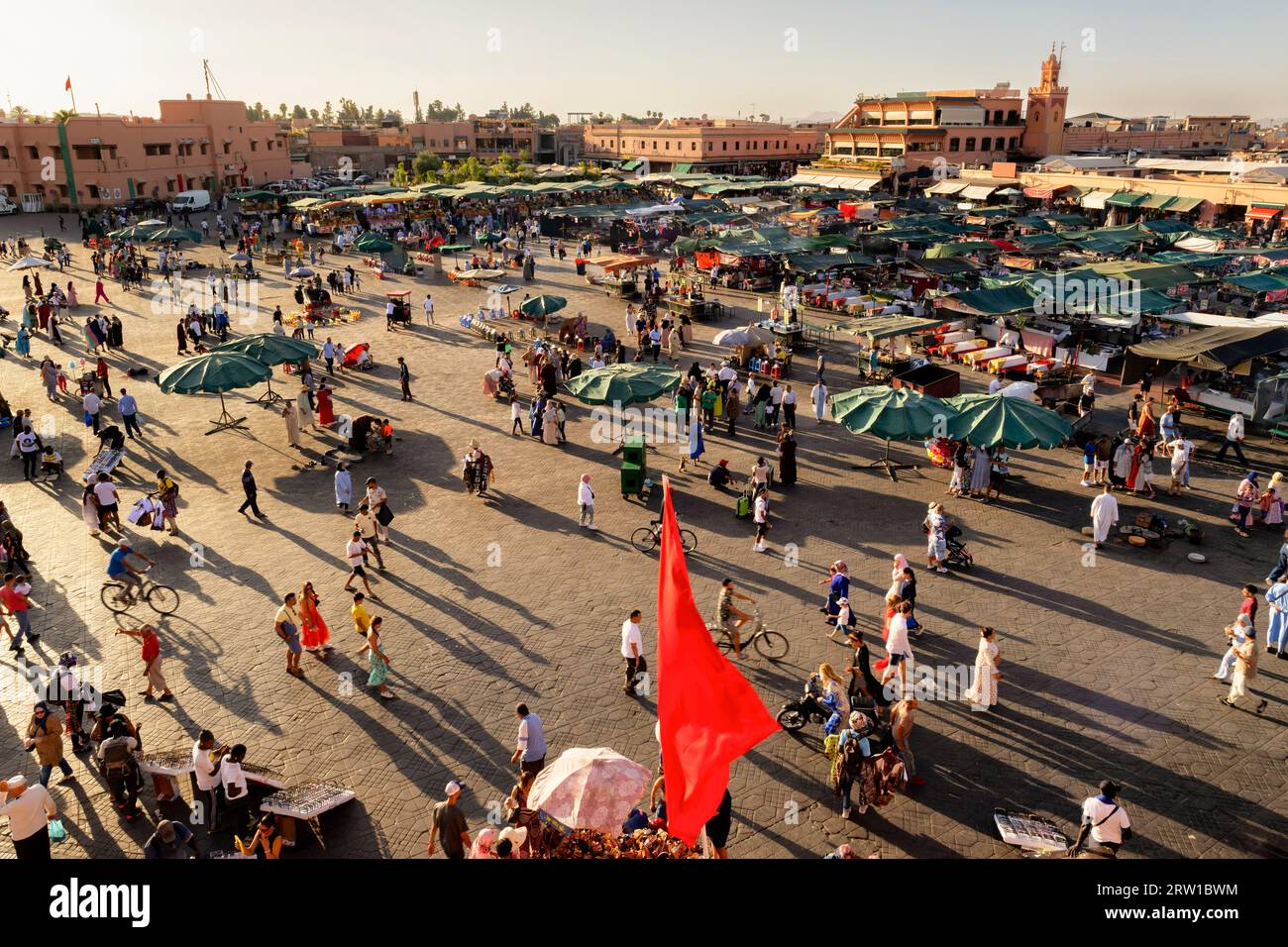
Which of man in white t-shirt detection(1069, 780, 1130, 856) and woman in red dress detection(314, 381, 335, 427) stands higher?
woman in red dress detection(314, 381, 335, 427)

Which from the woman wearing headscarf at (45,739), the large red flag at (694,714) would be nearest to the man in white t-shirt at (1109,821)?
the large red flag at (694,714)

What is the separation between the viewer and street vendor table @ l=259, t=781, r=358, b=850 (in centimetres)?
810

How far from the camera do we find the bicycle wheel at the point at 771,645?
11320 millimetres

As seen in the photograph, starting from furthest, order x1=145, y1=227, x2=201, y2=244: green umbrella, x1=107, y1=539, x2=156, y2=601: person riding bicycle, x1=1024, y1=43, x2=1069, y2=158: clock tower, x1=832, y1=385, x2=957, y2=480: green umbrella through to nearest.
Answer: x1=1024, y1=43, x2=1069, y2=158: clock tower, x1=145, y1=227, x2=201, y2=244: green umbrella, x1=832, y1=385, x2=957, y2=480: green umbrella, x1=107, y1=539, x2=156, y2=601: person riding bicycle

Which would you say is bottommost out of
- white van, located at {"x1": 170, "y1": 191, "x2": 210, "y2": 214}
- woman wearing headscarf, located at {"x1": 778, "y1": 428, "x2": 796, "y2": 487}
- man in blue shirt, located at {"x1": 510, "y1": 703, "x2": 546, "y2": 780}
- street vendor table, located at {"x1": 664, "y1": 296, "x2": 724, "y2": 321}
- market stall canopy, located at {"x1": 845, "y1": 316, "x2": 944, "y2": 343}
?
man in blue shirt, located at {"x1": 510, "y1": 703, "x2": 546, "y2": 780}

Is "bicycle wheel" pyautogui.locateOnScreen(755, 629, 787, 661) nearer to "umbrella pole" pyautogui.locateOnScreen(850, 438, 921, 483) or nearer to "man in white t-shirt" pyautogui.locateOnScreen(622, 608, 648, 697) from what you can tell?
"man in white t-shirt" pyautogui.locateOnScreen(622, 608, 648, 697)

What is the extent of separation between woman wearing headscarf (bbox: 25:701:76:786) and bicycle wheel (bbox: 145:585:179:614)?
3540mm

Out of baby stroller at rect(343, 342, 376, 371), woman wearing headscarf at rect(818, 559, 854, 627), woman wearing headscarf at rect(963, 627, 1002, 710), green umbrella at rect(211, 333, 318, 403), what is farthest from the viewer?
baby stroller at rect(343, 342, 376, 371)

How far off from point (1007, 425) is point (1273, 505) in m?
5.08

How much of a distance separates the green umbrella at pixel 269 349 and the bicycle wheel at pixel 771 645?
1344 cm

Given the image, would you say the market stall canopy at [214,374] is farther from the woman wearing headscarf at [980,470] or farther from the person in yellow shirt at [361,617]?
the woman wearing headscarf at [980,470]

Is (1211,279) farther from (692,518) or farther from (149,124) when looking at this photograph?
(149,124)

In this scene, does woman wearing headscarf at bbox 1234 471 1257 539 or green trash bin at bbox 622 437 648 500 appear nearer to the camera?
woman wearing headscarf at bbox 1234 471 1257 539

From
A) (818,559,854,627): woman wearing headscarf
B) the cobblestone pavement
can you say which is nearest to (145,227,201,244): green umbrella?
the cobblestone pavement
